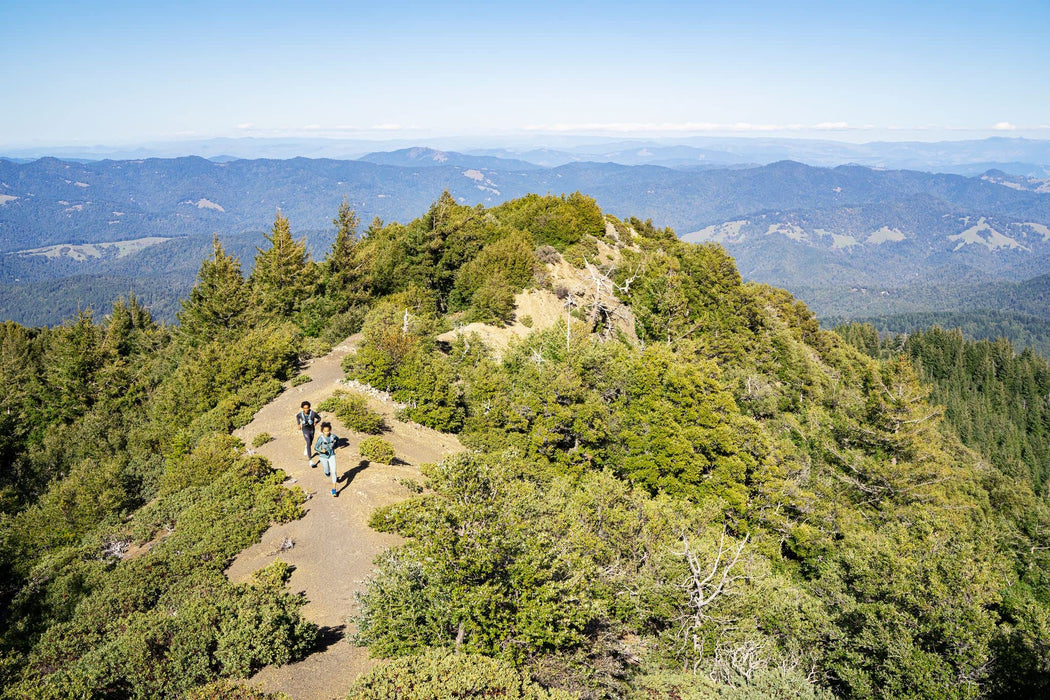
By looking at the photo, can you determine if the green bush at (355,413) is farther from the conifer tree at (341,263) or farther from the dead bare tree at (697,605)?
the conifer tree at (341,263)

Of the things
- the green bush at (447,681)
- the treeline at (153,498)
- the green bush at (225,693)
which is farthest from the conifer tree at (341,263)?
the green bush at (447,681)

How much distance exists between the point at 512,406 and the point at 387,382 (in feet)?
22.3

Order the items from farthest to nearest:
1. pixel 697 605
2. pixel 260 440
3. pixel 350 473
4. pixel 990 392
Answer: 1. pixel 990 392
2. pixel 260 440
3. pixel 350 473
4. pixel 697 605

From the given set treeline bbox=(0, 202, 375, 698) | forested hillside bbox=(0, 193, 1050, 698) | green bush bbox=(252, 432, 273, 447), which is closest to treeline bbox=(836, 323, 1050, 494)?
forested hillside bbox=(0, 193, 1050, 698)

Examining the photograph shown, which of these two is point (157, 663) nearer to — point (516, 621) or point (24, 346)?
point (516, 621)

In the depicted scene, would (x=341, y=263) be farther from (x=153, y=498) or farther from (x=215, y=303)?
(x=153, y=498)

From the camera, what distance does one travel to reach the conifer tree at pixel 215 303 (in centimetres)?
3778

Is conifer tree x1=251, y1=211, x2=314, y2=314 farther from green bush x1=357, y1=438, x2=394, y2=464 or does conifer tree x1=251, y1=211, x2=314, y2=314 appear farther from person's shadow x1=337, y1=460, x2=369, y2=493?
person's shadow x1=337, y1=460, x2=369, y2=493

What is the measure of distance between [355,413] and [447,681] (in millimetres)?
16718

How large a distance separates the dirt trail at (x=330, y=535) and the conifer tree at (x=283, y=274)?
19355mm

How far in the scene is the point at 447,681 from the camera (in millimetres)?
7570

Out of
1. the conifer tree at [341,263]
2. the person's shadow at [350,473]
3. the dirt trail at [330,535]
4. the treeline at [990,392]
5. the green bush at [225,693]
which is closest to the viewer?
the green bush at [225,693]

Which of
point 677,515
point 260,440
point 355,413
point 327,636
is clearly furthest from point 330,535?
point 677,515

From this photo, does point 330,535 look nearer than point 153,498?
Yes
